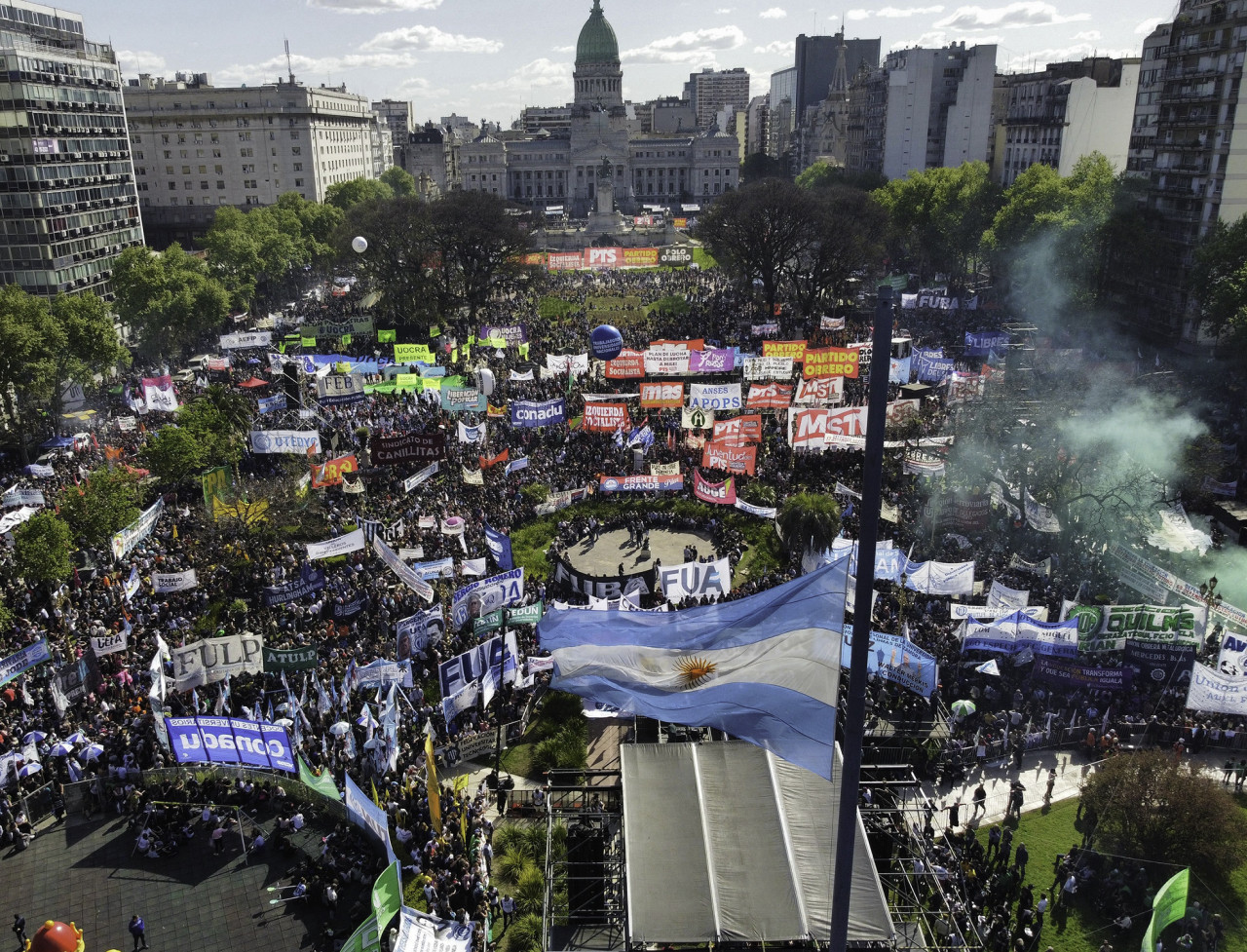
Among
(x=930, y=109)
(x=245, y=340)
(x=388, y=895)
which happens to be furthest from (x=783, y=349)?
(x=930, y=109)

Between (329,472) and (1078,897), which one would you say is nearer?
(1078,897)

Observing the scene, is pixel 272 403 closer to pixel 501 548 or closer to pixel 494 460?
pixel 494 460

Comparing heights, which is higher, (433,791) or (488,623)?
(488,623)

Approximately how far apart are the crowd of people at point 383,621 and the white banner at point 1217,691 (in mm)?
1493

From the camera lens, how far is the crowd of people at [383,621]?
19125 millimetres

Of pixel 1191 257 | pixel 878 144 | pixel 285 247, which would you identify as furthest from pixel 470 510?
pixel 878 144

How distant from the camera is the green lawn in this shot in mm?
16750

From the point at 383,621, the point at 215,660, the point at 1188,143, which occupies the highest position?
the point at 1188,143

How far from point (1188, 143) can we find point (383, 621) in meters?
51.6

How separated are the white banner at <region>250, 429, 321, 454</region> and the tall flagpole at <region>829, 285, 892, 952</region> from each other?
29834 mm

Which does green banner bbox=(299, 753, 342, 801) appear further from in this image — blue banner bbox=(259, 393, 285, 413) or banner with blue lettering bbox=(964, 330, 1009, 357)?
banner with blue lettering bbox=(964, 330, 1009, 357)

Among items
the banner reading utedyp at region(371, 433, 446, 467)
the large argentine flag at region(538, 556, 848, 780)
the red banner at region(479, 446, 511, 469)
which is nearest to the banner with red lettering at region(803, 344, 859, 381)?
the red banner at region(479, 446, 511, 469)

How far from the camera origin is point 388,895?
43.3 ft

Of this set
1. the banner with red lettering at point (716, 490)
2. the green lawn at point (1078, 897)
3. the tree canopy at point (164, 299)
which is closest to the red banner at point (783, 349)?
the banner with red lettering at point (716, 490)
